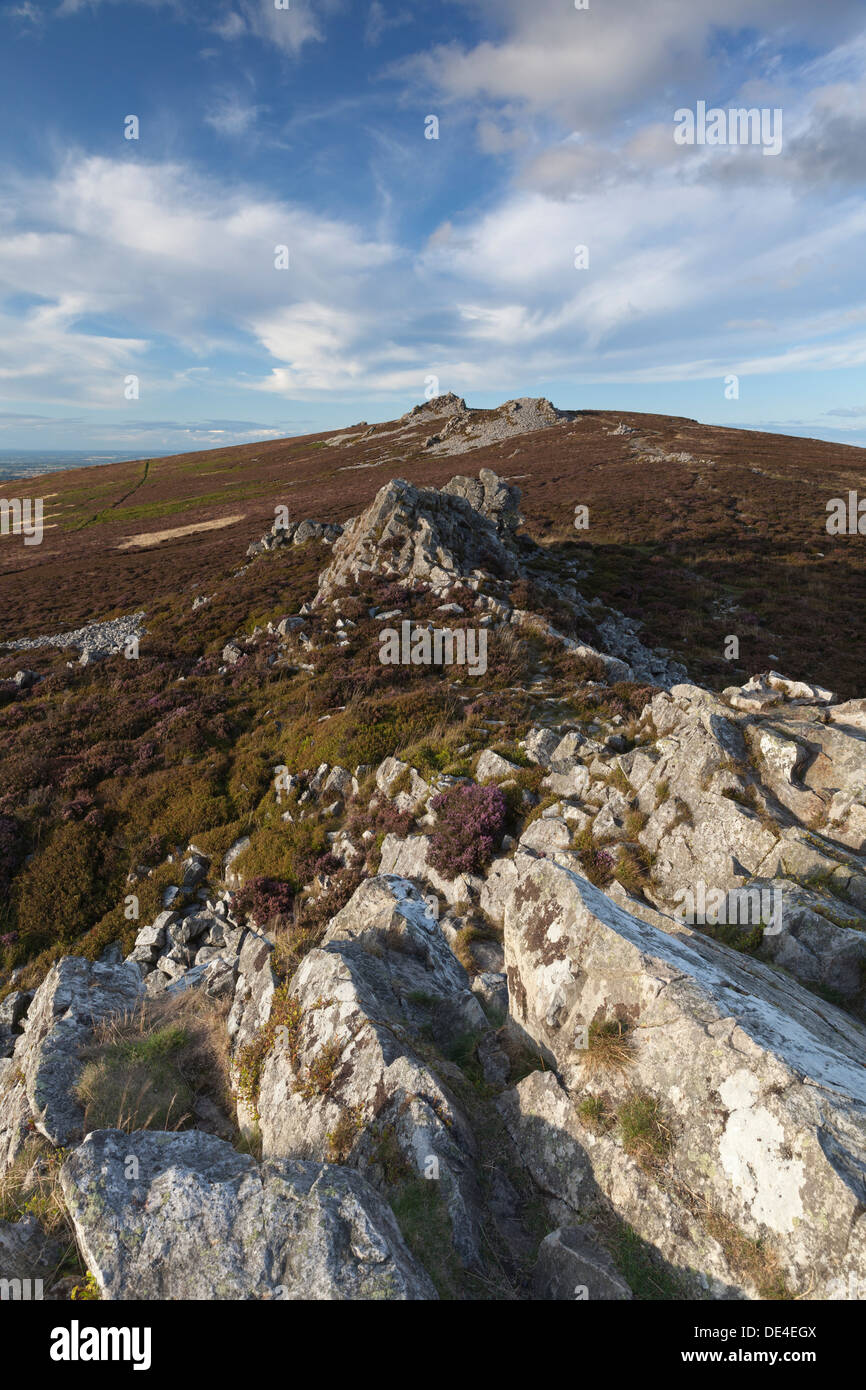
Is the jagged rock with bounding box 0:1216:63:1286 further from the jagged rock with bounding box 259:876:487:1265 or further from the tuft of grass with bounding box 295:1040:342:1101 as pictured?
the tuft of grass with bounding box 295:1040:342:1101

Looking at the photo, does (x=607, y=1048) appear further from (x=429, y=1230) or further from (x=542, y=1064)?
(x=429, y=1230)

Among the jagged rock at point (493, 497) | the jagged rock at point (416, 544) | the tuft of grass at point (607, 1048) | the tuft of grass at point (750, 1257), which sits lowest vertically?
the tuft of grass at point (750, 1257)


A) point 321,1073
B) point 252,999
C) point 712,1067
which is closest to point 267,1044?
point 252,999

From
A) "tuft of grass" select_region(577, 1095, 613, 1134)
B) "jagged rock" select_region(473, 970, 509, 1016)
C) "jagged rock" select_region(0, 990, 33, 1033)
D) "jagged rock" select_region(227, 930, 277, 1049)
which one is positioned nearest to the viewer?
"tuft of grass" select_region(577, 1095, 613, 1134)

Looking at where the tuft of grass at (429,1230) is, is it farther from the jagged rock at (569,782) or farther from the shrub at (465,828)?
the jagged rock at (569,782)

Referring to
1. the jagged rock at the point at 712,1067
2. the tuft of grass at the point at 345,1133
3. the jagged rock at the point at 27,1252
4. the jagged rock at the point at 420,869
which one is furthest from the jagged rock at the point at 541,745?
the jagged rock at the point at 27,1252

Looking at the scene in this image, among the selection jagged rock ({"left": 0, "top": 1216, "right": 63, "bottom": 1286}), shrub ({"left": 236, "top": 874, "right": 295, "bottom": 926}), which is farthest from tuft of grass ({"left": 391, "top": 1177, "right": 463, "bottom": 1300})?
shrub ({"left": 236, "top": 874, "right": 295, "bottom": 926})
